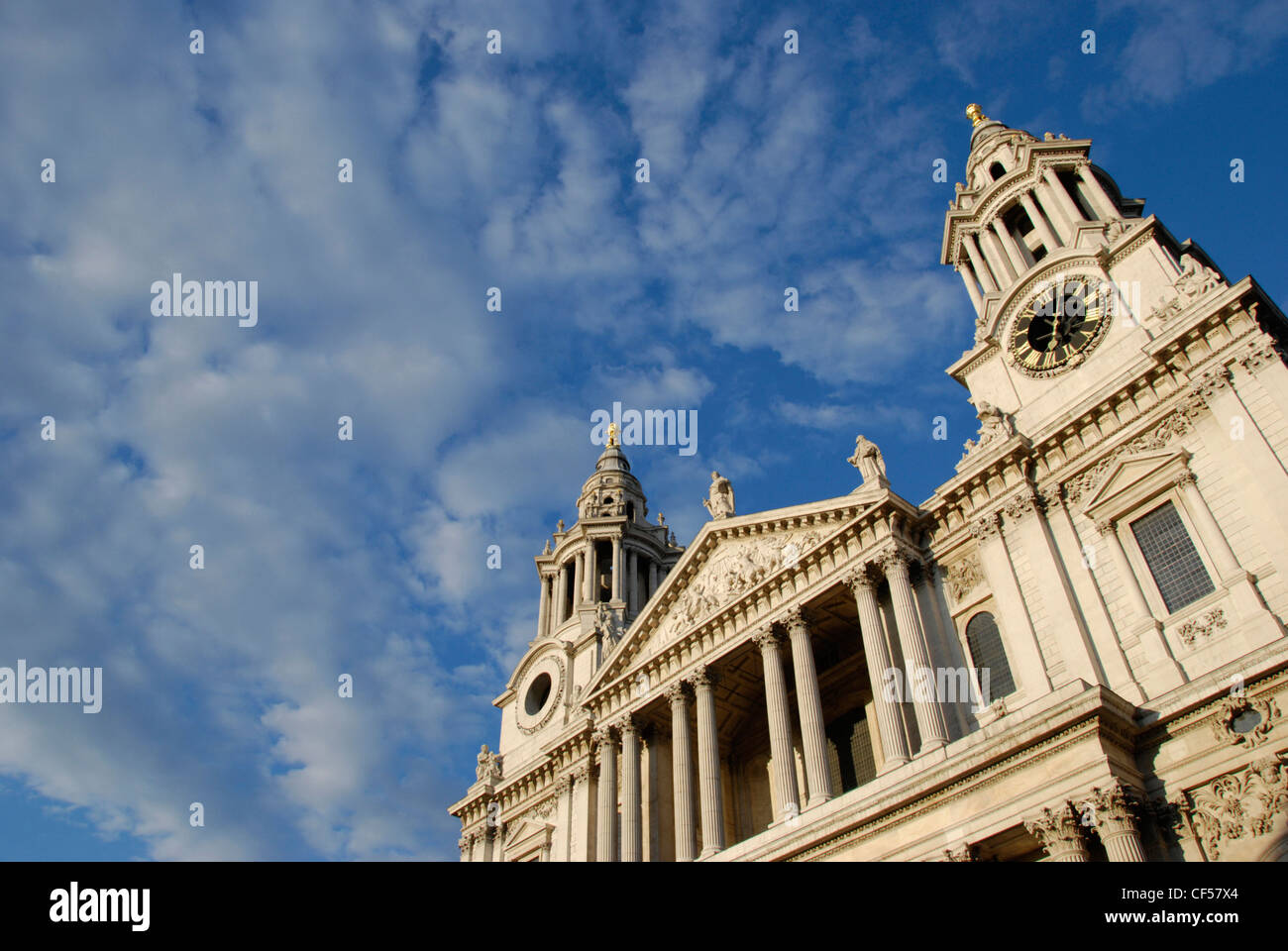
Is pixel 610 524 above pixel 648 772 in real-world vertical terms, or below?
above

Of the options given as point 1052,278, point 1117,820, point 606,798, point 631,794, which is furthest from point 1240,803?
point 606,798

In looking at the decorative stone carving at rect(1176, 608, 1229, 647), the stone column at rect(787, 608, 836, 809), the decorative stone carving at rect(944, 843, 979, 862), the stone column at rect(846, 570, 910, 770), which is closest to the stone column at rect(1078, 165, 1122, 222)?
the stone column at rect(846, 570, 910, 770)

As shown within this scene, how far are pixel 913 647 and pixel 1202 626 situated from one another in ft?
23.1

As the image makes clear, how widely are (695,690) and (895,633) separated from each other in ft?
25.5

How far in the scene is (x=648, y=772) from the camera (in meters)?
32.8

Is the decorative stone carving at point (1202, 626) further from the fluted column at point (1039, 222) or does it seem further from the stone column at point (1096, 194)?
the stone column at point (1096, 194)

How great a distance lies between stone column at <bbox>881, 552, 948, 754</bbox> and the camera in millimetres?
23641

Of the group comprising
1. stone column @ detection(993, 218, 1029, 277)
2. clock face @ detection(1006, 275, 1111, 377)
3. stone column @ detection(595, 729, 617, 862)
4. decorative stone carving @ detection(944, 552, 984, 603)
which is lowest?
stone column @ detection(595, 729, 617, 862)

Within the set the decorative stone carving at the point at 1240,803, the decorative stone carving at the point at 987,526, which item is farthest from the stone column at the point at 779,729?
the decorative stone carving at the point at 1240,803

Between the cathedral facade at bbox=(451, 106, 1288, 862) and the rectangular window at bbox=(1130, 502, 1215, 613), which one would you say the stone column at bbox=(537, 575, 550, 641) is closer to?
the cathedral facade at bbox=(451, 106, 1288, 862)

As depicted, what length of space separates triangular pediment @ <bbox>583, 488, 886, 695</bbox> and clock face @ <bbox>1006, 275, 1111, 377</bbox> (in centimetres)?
669
